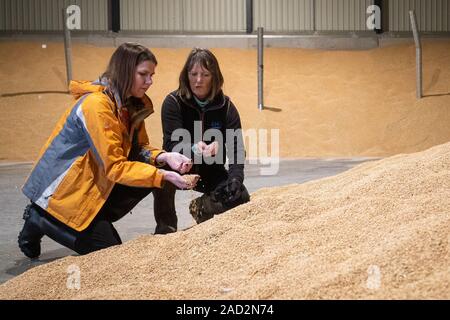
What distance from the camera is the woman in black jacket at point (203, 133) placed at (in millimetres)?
4156

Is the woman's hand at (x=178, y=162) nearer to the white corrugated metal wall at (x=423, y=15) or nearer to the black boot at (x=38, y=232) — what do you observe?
the black boot at (x=38, y=232)

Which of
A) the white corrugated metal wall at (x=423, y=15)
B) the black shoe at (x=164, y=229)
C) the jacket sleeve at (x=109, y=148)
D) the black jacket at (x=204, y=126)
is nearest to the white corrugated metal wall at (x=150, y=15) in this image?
the white corrugated metal wall at (x=423, y=15)

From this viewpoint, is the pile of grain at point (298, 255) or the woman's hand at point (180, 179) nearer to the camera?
the pile of grain at point (298, 255)

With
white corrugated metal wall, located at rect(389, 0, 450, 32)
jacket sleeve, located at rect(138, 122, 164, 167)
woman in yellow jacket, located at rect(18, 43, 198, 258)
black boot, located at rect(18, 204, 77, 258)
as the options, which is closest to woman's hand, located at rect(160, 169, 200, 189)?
woman in yellow jacket, located at rect(18, 43, 198, 258)

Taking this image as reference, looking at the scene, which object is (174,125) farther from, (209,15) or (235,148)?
(209,15)

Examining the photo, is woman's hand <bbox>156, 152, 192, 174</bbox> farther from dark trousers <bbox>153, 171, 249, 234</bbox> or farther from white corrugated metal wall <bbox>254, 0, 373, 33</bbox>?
Result: white corrugated metal wall <bbox>254, 0, 373, 33</bbox>

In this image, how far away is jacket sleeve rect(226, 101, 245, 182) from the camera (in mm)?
4215

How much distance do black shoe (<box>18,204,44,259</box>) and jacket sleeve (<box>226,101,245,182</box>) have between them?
1.05 metres

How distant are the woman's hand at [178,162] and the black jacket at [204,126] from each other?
0.34m

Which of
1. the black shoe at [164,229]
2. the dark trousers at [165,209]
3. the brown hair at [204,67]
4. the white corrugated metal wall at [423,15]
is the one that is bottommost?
the black shoe at [164,229]

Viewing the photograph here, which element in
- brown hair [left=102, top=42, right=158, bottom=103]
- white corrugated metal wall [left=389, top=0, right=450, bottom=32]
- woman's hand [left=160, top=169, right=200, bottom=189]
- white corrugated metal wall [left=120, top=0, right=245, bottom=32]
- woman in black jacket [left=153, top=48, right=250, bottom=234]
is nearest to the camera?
woman's hand [left=160, top=169, right=200, bottom=189]

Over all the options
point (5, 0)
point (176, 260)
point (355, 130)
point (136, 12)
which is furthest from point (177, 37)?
point (176, 260)

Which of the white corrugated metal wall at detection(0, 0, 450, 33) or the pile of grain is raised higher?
the white corrugated metal wall at detection(0, 0, 450, 33)
